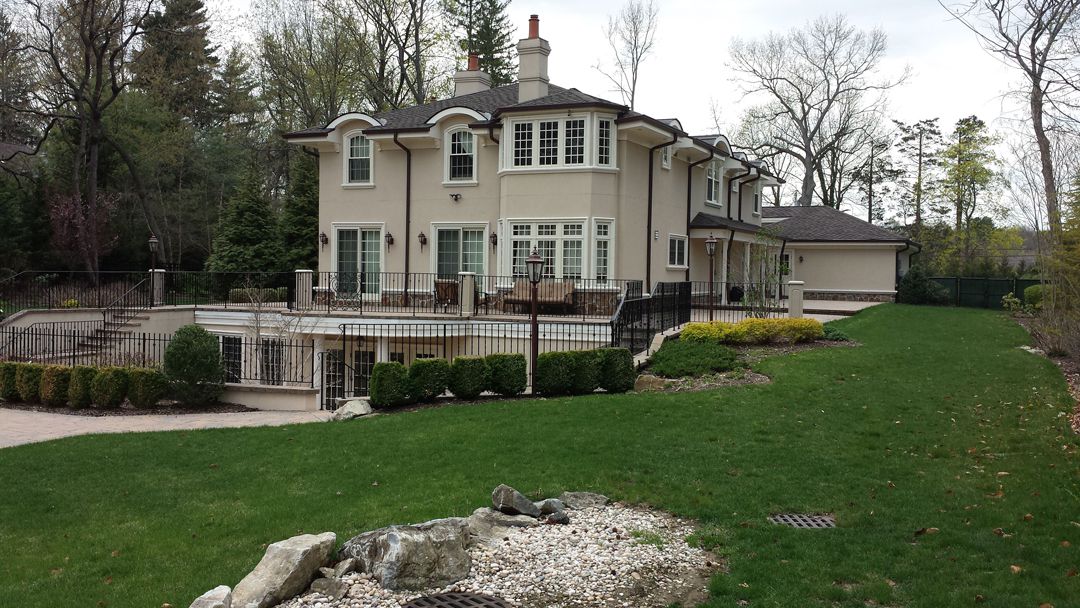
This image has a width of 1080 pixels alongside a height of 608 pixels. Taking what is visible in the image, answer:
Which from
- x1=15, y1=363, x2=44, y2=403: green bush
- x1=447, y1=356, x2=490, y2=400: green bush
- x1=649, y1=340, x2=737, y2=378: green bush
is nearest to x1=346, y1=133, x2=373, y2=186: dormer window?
x1=15, y1=363, x2=44, y2=403: green bush

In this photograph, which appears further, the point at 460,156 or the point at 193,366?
the point at 460,156

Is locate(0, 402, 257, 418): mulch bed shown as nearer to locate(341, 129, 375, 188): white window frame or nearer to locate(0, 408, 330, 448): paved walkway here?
locate(0, 408, 330, 448): paved walkway

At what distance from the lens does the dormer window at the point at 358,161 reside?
74.4 feet

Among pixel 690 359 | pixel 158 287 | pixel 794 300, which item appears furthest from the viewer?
pixel 158 287

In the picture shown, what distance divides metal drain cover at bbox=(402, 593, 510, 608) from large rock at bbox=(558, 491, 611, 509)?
76.6 inches

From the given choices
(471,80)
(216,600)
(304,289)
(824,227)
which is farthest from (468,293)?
(824,227)

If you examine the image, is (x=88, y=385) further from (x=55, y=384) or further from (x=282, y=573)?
(x=282, y=573)

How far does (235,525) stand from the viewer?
6.87m

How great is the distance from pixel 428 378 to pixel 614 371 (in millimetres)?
3082

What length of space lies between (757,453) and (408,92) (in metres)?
32.4

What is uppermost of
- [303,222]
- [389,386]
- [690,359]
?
[303,222]

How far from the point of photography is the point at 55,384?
47.4 feet

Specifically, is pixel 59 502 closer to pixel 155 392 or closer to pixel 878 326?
pixel 155 392

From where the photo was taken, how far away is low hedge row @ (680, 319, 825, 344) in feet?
52.2
